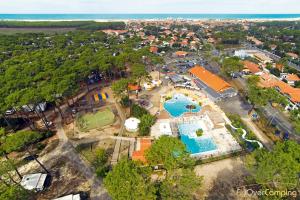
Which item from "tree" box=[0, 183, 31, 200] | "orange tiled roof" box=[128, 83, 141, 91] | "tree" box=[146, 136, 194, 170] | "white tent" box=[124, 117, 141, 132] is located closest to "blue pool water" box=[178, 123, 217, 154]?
"white tent" box=[124, 117, 141, 132]

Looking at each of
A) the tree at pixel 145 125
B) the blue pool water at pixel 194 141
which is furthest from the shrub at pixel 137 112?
the blue pool water at pixel 194 141

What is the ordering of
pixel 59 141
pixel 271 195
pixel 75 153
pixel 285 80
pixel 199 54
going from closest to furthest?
1. pixel 271 195
2. pixel 75 153
3. pixel 59 141
4. pixel 285 80
5. pixel 199 54

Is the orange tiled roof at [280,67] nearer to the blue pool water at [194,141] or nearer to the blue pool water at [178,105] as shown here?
the blue pool water at [178,105]

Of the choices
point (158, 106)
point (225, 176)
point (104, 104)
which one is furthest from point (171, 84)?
point (225, 176)

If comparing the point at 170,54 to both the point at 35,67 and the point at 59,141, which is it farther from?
the point at 59,141

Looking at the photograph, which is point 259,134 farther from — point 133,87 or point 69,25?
point 69,25

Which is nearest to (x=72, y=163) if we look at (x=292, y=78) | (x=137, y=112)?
(x=137, y=112)
